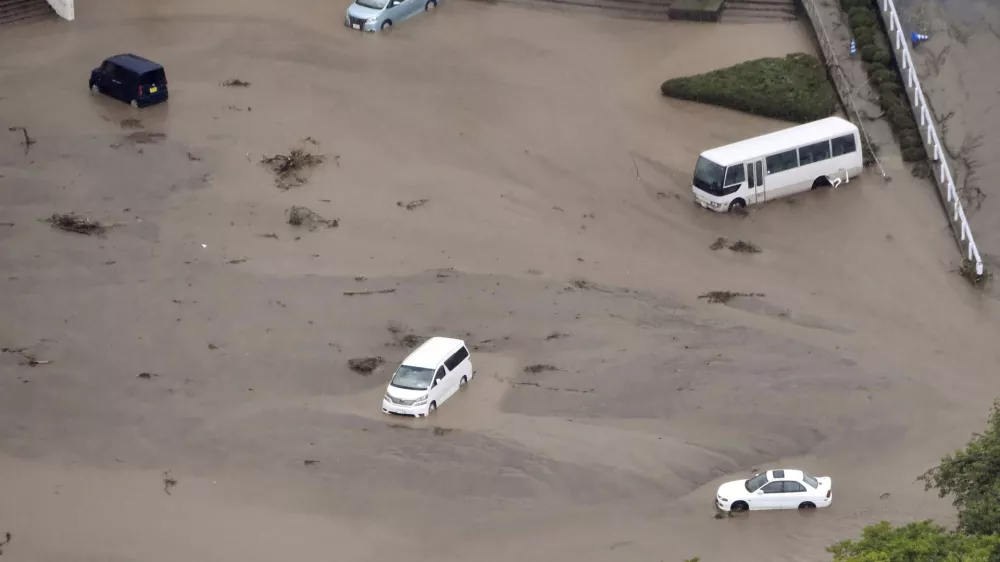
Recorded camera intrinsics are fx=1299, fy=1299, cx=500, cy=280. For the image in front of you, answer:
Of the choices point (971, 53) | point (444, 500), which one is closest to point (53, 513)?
point (444, 500)

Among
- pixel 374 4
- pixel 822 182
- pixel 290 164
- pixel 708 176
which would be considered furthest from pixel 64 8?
pixel 822 182

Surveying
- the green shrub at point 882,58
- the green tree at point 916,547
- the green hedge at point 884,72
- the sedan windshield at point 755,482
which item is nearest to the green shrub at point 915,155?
the green hedge at point 884,72

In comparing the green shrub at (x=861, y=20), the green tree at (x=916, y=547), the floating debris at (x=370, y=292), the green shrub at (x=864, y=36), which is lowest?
the floating debris at (x=370, y=292)

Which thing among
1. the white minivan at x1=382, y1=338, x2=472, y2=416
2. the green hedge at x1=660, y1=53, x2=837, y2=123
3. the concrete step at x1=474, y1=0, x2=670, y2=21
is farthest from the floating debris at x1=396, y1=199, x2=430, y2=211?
the concrete step at x1=474, y1=0, x2=670, y2=21

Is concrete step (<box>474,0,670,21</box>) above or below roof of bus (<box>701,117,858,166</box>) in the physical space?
below

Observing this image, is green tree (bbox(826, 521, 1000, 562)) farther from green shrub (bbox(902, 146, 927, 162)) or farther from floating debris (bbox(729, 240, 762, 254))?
green shrub (bbox(902, 146, 927, 162))

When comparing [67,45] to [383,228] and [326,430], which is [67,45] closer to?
[383,228]

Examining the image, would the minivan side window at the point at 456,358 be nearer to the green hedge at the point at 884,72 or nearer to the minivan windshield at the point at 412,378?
the minivan windshield at the point at 412,378
